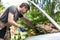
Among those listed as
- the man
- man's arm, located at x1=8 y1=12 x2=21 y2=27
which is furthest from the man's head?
man's arm, located at x1=8 y1=12 x2=21 y2=27

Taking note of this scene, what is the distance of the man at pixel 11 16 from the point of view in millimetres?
1863

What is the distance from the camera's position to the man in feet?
6.11

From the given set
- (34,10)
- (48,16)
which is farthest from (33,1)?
(48,16)

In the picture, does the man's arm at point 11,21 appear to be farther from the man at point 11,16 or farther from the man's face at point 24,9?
the man's face at point 24,9

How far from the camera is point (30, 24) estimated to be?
191cm

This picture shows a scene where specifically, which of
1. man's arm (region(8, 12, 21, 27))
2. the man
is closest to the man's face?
the man

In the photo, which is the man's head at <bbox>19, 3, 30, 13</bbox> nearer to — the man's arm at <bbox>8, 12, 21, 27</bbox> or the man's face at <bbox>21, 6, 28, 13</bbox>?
the man's face at <bbox>21, 6, 28, 13</bbox>

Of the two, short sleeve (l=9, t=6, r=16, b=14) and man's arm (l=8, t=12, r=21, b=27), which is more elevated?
short sleeve (l=9, t=6, r=16, b=14)

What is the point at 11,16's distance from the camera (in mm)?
1865

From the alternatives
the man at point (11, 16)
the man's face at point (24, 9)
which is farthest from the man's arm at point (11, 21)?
the man's face at point (24, 9)

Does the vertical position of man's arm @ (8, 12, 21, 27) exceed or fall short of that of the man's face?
it falls short

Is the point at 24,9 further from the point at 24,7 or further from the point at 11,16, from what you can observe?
the point at 11,16

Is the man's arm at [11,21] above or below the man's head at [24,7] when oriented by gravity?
below

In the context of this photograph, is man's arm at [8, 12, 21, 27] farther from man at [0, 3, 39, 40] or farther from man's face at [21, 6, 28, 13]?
man's face at [21, 6, 28, 13]
